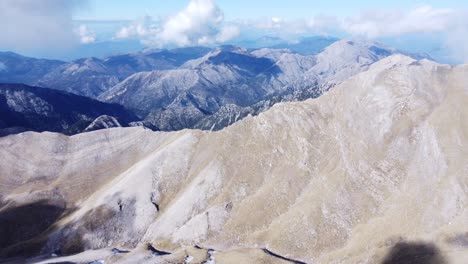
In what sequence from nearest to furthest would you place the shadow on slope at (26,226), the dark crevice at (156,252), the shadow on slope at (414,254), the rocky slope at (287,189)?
the shadow on slope at (414,254), the rocky slope at (287,189), the dark crevice at (156,252), the shadow on slope at (26,226)

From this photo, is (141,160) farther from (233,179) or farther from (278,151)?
(278,151)

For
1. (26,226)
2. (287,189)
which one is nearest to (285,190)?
(287,189)

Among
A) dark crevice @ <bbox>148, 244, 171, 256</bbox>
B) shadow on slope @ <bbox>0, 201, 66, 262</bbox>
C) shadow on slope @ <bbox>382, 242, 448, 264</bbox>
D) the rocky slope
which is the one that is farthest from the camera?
shadow on slope @ <bbox>0, 201, 66, 262</bbox>

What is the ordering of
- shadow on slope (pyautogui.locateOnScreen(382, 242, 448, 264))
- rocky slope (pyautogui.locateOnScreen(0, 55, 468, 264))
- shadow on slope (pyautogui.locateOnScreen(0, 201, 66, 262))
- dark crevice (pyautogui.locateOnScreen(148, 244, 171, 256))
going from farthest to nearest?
shadow on slope (pyautogui.locateOnScreen(0, 201, 66, 262)) → dark crevice (pyautogui.locateOnScreen(148, 244, 171, 256)) → rocky slope (pyautogui.locateOnScreen(0, 55, 468, 264)) → shadow on slope (pyautogui.locateOnScreen(382, 242, 448, 264))

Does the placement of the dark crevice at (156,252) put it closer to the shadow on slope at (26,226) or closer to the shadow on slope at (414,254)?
the shadow on slope at (26,226)

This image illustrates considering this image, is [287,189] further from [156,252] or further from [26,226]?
[26,226]

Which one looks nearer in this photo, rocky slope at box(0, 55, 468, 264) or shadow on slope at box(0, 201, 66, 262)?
rocky slope at box(0, 55, 468, 264)

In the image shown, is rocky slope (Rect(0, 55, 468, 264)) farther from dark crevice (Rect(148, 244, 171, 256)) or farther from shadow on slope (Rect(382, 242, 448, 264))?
shadow on slope (Rect(382, 242, 448, 264))

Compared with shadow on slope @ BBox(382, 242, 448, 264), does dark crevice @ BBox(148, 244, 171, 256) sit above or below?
below

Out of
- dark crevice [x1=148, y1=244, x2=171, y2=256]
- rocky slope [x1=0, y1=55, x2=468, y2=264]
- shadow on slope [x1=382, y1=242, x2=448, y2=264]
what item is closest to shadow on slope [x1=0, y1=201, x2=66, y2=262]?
rocky slope [x1=0, y1=55, x2=468, y2=264]

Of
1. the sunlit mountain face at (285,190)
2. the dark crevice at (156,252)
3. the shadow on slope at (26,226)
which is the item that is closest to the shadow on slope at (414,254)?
the sunlit mountain face at (285,190)
